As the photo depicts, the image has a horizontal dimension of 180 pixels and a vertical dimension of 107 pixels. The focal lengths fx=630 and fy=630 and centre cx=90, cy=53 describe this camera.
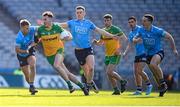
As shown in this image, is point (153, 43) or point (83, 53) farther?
point (83, 53)

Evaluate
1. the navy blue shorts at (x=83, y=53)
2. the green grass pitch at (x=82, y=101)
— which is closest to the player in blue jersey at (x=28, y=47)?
the navy blue shorts at (x=83, y=53)

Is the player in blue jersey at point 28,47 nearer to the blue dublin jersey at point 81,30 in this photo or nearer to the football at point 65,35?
the football at point 65,35

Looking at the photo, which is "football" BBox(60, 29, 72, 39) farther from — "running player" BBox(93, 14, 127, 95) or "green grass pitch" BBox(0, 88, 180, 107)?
"running player" BBox(93, 14, 127, 95)

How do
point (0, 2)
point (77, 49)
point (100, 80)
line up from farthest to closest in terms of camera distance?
point (0, 2) < point (100, 80) < point (77, 49)

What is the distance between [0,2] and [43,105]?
18.6 metres

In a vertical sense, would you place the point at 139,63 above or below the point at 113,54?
below

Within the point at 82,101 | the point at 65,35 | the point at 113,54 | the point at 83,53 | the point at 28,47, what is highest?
the point at 65,35

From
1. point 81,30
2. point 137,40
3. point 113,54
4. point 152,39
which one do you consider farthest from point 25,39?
point 152,39

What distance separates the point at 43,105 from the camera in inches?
464

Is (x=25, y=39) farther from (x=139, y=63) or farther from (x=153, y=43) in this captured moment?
(x=153, y=43)

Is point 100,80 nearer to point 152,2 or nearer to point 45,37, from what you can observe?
point 152,2

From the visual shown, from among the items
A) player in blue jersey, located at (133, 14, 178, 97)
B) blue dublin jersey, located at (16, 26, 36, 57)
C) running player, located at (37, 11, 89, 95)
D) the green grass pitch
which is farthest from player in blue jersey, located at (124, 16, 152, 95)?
blue dublin jersey, located at (16, 26, 36, 57)

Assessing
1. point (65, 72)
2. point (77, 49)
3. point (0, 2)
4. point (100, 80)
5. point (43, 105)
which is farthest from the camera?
point (0, 2)

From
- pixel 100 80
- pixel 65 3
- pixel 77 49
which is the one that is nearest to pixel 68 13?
pixel 65 3
